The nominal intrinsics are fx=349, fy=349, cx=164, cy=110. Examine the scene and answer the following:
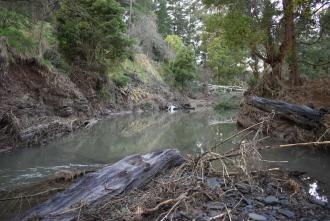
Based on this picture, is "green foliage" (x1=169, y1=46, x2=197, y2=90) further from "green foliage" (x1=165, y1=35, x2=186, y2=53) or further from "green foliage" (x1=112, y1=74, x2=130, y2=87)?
"green foliage" (x1=112, y1=74, x2=130, y2=87)

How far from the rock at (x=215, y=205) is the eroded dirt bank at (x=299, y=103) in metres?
4.37

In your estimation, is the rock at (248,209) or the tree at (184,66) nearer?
the rock at (248,209)

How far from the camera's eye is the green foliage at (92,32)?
18.7m

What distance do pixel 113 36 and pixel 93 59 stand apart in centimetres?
206

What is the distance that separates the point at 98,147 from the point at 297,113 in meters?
6.03

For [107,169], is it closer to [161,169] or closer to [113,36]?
[161,169]

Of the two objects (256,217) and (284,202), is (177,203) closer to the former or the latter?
(256,217)

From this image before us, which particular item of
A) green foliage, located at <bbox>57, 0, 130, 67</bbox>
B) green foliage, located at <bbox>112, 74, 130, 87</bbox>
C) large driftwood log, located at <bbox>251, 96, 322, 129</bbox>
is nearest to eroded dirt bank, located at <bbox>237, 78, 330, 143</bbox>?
large driftwood log, located at <bbox>251, 96, 322, 129</bbox>

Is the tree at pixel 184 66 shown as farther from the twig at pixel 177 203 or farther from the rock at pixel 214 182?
the twig at pixel 177 203

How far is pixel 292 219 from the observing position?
4.65 metres

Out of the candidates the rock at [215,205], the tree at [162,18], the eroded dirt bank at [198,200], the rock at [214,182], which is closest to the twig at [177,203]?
the eroded dirt bank at [198,200]

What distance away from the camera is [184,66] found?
35844mm

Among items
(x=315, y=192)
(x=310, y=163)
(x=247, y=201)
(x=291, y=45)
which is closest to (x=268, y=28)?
(x=291, y=45)

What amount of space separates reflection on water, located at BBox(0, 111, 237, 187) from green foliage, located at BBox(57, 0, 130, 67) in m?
5.45
